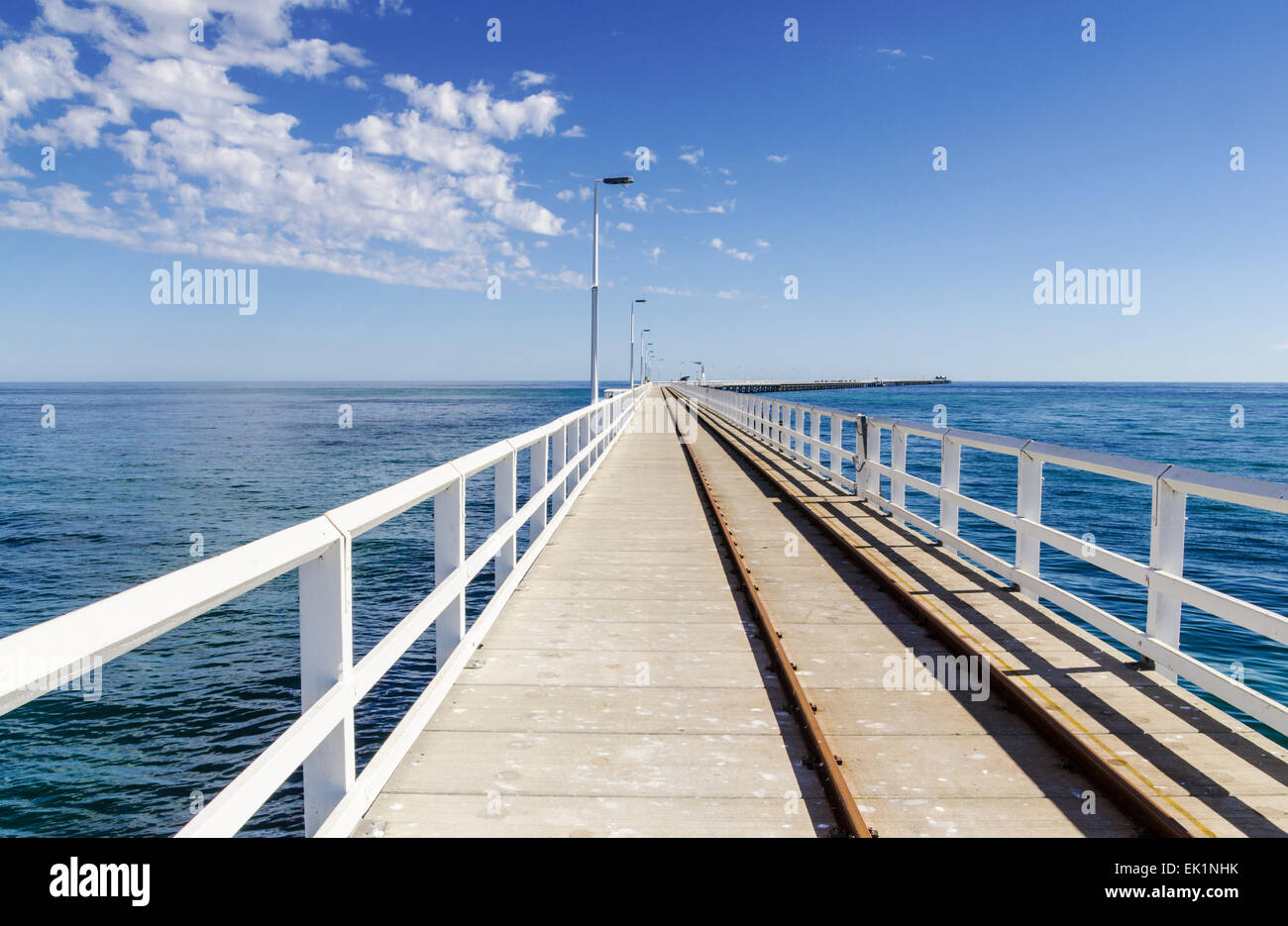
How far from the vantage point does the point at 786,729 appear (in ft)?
16.0

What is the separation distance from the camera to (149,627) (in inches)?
80.1

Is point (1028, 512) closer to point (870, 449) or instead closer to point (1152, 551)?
point (1152, 551)

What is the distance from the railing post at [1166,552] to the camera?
5148 millimetres

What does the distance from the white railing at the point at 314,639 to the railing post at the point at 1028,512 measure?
437 cm

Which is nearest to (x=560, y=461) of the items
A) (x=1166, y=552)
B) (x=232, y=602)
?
(x=232, y=602)

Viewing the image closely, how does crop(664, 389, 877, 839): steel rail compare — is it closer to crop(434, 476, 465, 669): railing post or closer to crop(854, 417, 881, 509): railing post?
crop(434, 476, 465, 669): railing post

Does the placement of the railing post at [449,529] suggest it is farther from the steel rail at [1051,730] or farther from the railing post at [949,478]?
the railing post at [949,478]

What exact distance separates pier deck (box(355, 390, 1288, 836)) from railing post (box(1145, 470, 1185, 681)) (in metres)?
0.32

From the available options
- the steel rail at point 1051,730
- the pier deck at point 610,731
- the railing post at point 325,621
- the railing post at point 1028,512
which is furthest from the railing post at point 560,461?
the railing post at point 325,621

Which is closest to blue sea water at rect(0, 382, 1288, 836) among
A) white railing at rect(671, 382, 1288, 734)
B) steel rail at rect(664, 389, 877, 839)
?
steel rail at rect(664, 389, 877, 839)
